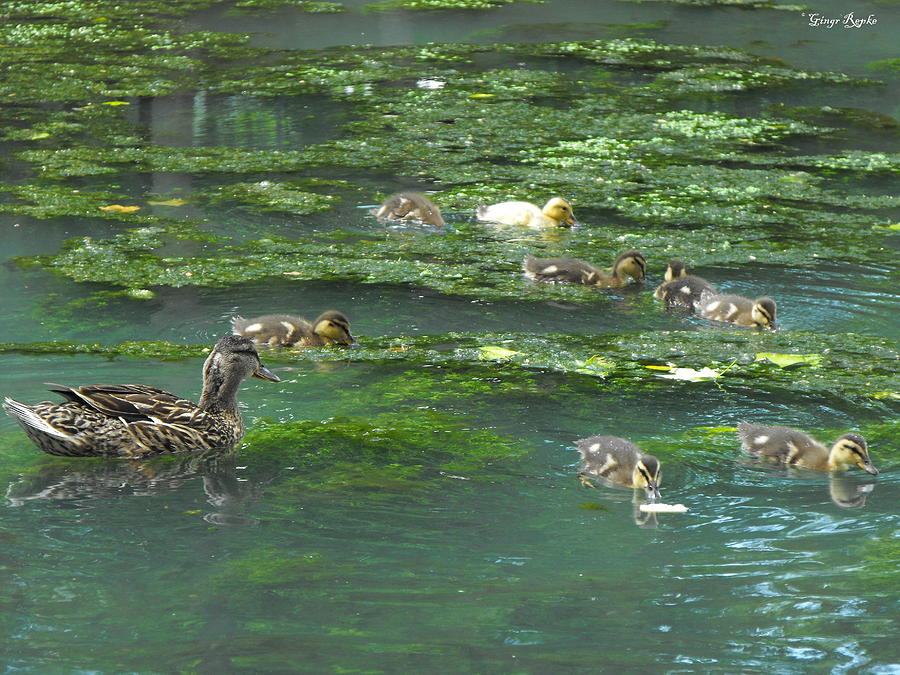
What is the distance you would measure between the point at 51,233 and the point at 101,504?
158 inches

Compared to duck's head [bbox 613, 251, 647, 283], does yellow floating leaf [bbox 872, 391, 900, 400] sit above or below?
below

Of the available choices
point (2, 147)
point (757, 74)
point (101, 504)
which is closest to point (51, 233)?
point (2, 147)

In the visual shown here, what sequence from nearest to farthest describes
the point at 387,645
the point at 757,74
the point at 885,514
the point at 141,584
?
1. the point at 387,645
2. the point at 141,584
3. the point at 885,514
4. the point at 757,74

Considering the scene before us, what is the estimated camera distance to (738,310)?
7.05 metres

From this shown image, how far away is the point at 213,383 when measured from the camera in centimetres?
553

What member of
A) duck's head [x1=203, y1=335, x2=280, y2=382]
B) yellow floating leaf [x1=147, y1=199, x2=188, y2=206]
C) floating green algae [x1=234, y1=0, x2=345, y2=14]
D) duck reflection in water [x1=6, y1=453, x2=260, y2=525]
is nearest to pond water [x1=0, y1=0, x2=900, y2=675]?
duck reflection in water [x1=6, y1=453, x2=260, y2=525]

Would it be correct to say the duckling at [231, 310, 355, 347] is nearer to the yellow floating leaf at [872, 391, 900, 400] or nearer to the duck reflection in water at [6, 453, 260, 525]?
the duck reflection in water at [6, 453, 260, 525]

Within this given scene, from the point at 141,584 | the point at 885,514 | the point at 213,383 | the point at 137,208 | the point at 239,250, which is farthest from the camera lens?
the point at 137,208

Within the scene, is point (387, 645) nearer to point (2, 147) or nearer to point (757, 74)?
point (2, 147)

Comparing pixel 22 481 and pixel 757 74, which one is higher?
pixel 757 74

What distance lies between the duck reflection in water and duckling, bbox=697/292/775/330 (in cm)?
298

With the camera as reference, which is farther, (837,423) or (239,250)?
(239,250)

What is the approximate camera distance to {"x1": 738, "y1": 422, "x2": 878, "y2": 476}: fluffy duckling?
5.02m

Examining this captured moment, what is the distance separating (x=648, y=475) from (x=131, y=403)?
204cm
